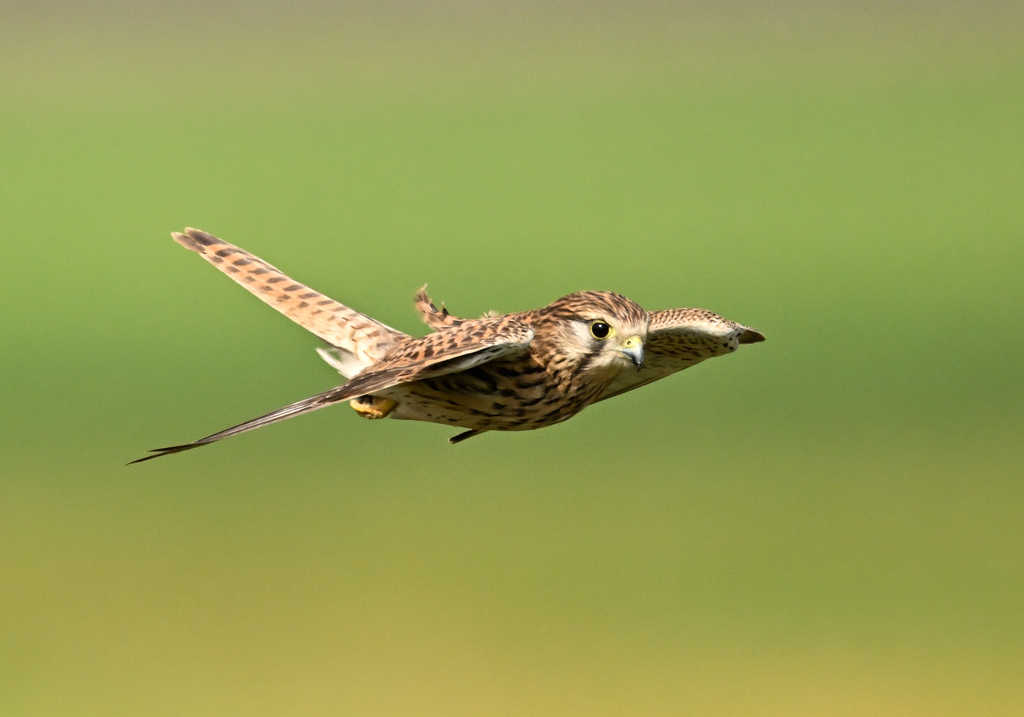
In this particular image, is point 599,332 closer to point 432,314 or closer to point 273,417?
point 432,314

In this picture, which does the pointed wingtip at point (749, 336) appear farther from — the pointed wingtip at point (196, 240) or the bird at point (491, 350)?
the pointed wingtip at point (196, 240)

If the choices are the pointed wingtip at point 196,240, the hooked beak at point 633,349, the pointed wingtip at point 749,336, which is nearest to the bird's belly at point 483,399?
the hooked beak at point 633,349

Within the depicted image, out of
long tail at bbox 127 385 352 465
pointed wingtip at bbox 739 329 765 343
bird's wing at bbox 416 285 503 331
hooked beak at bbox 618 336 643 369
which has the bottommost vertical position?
long tail at bbox 127 385 352 465

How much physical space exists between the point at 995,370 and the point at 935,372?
64.5 inches

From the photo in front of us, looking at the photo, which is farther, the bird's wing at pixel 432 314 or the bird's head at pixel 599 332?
the bird's wing at pixel 432 314

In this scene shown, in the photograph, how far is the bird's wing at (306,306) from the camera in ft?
21.8

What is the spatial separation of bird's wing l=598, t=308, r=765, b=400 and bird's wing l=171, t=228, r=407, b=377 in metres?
1.11

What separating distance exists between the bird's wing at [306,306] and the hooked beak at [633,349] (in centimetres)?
115

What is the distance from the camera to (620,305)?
20.1 ft

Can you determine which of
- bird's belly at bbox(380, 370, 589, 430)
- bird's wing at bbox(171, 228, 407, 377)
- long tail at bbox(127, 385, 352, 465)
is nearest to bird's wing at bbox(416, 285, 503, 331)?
bird's wing at bbox(171, 228, 407, 377)

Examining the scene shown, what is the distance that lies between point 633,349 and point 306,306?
1671mm

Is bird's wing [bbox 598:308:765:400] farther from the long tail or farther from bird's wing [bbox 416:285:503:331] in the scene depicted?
the long tail

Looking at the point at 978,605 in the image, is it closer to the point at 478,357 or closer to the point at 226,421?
the point at 226,421

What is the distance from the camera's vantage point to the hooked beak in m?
6.01
